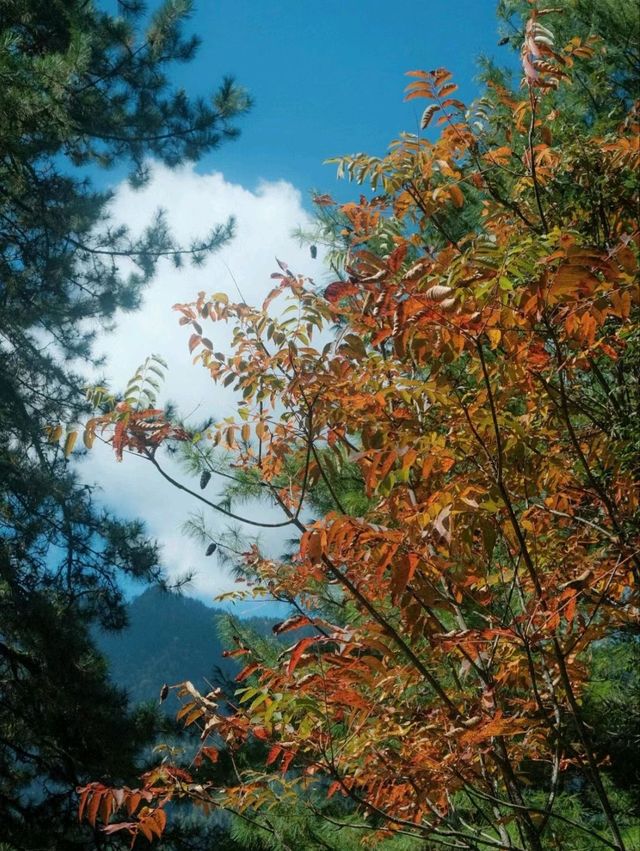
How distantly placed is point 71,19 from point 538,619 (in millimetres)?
12166

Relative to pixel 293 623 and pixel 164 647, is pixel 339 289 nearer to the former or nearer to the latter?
pixel 293 623

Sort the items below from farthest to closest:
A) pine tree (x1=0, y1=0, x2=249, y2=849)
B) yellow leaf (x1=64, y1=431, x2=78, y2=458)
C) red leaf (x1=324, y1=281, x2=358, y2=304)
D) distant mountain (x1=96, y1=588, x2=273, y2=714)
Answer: distant mountain (x1=96, y1=588, x2=273, y2=714) → pine tree (x1=0, y1=0, x2=249, y2=849) → yellow leaf (x1=64, y1=431, x2=78, y2=458) → red leaf (x1=324, y1=281, x2=358, y2=304)

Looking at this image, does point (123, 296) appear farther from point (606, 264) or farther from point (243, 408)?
point (606, 264)

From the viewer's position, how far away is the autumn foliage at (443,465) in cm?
175

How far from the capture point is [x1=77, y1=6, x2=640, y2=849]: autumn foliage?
175 cm

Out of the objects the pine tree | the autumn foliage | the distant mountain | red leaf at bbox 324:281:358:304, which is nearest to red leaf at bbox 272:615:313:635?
the autumn foliage

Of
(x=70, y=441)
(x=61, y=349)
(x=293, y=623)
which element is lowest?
(x=293, y=623)

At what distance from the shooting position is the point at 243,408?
251 cm

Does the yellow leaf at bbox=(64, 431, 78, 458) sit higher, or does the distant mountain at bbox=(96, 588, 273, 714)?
the distant mountain at bbox=(96, 588, 273, 714)

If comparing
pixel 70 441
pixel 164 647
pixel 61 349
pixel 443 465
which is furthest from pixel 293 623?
pixel 164 647

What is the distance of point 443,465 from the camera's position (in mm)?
1996

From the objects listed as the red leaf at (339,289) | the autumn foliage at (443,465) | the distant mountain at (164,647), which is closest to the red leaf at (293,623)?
the autumn foliage at (443,465)

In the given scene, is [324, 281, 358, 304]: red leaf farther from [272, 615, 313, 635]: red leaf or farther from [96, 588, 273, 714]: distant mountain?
[96, 588, 273, 714]: distant mountain

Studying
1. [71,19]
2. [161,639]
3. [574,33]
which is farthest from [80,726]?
[161,639]
